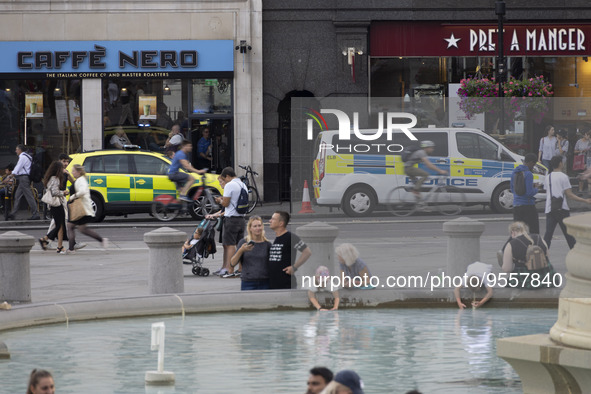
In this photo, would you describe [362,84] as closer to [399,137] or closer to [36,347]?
[399,137]

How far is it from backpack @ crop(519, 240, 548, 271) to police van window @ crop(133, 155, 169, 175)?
14386 mm

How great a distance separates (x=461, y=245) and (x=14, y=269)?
5.55 metres

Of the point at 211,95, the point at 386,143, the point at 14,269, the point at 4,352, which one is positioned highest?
the point at 211,95

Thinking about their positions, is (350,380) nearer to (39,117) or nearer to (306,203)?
(306,203)

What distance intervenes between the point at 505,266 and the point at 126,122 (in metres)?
20.3

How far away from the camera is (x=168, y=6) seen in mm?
32906

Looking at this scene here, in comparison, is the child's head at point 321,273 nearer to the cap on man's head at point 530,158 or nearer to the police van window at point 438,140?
the police van window at point 438,140

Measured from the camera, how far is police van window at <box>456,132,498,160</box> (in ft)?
50.3

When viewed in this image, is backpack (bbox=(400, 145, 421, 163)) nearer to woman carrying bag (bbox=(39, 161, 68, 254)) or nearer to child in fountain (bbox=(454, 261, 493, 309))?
child in fountain (bbox=(454, 261, 493, 309))

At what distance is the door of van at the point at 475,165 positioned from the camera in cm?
1513

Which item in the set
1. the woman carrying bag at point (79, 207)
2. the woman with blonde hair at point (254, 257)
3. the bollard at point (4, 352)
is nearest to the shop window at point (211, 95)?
the woman carrying bag at point (79, 207)

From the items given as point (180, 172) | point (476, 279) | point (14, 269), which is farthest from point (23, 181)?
point (476, 279)

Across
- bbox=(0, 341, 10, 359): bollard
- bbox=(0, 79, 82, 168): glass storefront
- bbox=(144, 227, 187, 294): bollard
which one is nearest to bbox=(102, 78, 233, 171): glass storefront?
bbox=(0, 79, 82, 168): glass storefront

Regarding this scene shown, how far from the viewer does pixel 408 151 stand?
48.7ft
